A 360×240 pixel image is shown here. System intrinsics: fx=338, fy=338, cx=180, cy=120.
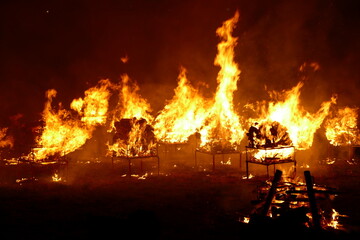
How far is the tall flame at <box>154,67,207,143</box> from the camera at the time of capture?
18.5 m

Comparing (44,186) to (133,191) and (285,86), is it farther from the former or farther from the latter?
(285,86)

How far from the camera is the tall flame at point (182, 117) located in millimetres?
18516

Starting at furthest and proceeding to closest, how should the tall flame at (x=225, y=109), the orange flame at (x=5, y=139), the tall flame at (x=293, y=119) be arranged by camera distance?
1. the orange flame at (x=5, y=139)
2. the tall flame at (x=225, y=109)
3. the tall flame at (x=293, y=119)

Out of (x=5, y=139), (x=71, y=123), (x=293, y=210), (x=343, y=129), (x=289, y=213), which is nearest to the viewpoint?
(x=289, y=213)

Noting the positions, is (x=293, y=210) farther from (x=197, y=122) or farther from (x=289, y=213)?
(x=197, y=122)

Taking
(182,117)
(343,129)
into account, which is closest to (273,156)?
(182,117)

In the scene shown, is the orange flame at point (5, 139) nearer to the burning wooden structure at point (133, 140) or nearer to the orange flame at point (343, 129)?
the burning wooden structure at point (133, 140)

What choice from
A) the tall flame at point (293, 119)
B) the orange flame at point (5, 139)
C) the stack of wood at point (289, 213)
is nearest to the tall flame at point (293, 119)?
the tall flame at point (293, 119)

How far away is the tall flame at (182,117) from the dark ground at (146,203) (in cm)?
299

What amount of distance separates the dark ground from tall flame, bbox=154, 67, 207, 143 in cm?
299

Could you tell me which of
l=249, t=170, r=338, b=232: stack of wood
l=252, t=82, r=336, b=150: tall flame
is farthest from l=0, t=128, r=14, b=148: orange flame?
l=249, t=170, r=338, b=232: stack of wood

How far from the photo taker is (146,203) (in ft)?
31.4

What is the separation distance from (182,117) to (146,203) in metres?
9.44

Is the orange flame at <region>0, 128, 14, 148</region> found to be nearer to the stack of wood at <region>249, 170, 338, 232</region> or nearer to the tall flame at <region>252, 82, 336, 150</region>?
the tall flame at <region>252, 82, 336, 150</region>
